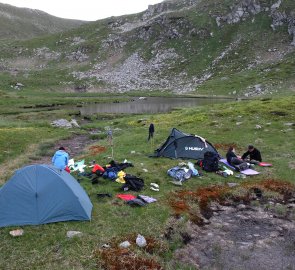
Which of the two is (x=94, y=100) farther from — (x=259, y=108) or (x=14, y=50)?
(x=14, y=50)

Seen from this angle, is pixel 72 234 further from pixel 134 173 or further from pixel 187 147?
pixel 187 147

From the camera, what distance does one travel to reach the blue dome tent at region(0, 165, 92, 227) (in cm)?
1507

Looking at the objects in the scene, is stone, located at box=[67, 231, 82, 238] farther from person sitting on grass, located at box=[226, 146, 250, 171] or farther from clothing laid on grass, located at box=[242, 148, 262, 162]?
clothing laid on grass, located at box=[242, 148, 262, 162]

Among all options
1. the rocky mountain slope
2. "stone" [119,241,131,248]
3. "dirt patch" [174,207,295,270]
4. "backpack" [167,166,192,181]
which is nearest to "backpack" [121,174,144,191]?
"backpack" [167,166,192,181]

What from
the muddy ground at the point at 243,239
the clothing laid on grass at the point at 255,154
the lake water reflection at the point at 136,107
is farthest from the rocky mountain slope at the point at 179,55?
the muddy ground at the point at 243,239

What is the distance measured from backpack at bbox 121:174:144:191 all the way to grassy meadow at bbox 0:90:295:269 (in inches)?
16.3

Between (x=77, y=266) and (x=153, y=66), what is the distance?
6021 inches

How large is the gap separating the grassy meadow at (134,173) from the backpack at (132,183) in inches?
16.3

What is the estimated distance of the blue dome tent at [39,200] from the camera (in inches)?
593

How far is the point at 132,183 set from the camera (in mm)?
19766

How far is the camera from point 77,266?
1214cm

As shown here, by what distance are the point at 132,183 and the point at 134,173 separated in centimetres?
309

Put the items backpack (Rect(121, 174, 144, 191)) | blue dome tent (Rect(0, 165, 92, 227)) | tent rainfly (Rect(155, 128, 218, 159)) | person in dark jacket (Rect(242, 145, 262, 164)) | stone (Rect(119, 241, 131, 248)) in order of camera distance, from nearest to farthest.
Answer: stone (Rect(119, 241, 131, 248)) → blue dome tent (Rect(0, 165, 92, 227)) → backpack (Rect(121, 174, 144, 191)) → person in dark jacket (Rect(242, 145, 262, 164)) → tent rainfly (Rect(155, 128, 218, 159))

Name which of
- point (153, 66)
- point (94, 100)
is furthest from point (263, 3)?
point (94, 100)
